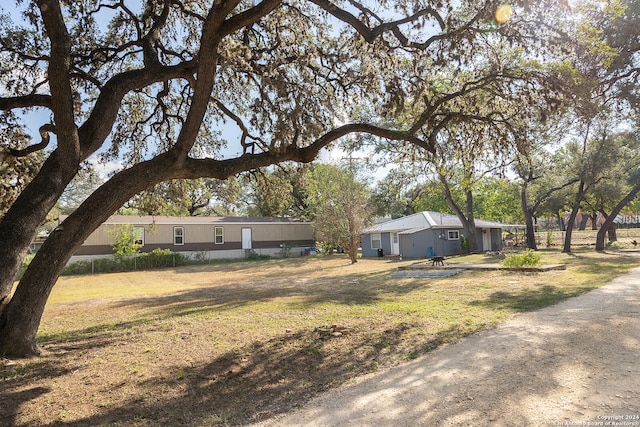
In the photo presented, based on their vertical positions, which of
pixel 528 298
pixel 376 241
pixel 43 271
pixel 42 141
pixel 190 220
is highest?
pixel 42 141

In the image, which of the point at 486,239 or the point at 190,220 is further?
the point at 486,239

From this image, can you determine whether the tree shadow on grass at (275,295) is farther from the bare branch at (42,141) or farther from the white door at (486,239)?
the white door at (486,239)

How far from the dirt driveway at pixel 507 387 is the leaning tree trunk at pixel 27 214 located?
4130 mm

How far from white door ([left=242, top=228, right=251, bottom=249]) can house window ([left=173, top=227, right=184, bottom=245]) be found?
16.5 ft

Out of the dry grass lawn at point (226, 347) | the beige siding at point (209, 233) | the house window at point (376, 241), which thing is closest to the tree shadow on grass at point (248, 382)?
the dry grass lawn at point (226, 347)

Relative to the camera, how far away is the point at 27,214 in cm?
534

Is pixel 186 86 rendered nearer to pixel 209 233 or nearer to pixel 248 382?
pixel 248 382

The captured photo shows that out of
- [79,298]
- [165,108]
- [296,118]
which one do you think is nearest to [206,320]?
[296,118]

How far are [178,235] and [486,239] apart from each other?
23.8 m

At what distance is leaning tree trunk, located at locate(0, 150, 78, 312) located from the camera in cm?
516

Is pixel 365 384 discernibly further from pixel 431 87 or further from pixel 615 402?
pixel 431 87

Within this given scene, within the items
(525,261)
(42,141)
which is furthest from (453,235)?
(42,141)

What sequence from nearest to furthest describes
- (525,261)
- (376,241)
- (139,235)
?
1. (525,261)
2. (139,235)
3. (376,241)

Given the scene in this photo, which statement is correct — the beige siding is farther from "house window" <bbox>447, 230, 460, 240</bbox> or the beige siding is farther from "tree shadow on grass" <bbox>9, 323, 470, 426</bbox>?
"tree shadow on grass" <bbox>9, 323, 470, 426</bbox>
